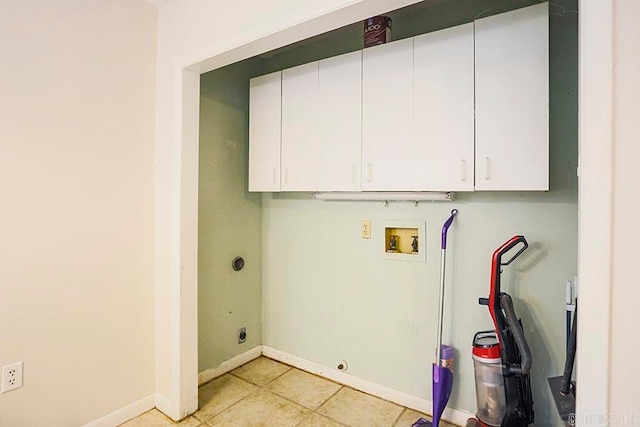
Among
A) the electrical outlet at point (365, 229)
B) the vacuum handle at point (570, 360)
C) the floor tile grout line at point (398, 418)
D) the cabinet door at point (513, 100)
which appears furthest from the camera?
the electrical outlet at point (365, 229)

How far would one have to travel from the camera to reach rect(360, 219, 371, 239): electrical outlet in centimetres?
246

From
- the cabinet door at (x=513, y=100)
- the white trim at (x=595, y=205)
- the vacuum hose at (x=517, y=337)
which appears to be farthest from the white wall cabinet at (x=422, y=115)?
the white trim at (x=595, y=205)

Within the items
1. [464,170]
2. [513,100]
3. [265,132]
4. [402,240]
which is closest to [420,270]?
[402,240]

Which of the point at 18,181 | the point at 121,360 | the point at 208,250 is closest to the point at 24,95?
the point at 18,181

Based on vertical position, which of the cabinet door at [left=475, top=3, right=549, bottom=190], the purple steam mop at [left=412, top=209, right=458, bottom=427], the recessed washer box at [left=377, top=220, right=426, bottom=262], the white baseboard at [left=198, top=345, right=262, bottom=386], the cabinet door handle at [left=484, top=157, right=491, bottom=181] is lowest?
the white baseboard at [left=198, top=345, right=262, bottom=386]

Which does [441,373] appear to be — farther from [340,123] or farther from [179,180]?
[179,180]

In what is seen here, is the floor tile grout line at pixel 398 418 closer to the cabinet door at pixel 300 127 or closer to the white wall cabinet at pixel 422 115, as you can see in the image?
the white wall cabinet at pixel 422 115

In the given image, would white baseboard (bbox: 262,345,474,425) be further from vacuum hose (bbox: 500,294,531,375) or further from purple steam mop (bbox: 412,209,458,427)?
vacuum hose (bbox: 500,294,531,375)

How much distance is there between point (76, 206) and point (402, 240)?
2.03m

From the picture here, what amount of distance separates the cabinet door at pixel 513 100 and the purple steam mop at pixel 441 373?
48 cm

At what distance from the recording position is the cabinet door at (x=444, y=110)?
1.78m

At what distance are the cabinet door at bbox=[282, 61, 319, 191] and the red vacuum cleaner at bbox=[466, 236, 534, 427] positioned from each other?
4.26 ft

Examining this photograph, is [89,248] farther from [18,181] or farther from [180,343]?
[180,343]

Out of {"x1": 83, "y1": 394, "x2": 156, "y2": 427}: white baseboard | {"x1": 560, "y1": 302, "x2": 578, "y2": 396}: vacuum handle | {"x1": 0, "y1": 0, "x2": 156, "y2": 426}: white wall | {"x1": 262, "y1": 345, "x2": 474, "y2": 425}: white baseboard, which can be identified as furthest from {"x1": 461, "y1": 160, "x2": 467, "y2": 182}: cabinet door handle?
{"x1": 83, "y1": 394, "x2": 156, "y2": 427}: white baseboard
